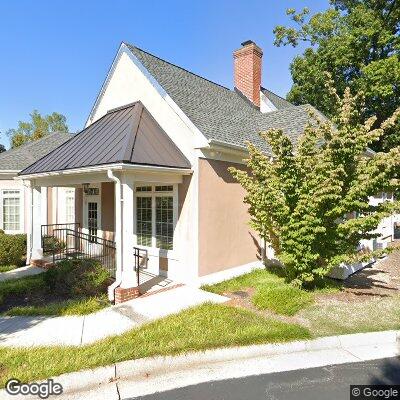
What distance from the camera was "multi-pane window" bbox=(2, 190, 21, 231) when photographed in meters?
Result: 14.8

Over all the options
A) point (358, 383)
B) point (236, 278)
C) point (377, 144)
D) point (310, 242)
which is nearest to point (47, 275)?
point (236, 278)

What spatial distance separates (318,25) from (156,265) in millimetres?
21089

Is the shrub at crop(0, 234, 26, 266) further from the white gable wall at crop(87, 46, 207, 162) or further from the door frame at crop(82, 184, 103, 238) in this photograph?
the white gable wall at crop(87, 46, 207, 162)

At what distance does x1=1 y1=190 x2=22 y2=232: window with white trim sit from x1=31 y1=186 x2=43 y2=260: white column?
14.6ft

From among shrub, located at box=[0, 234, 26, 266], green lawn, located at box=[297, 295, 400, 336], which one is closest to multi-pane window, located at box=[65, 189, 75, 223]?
shrub, located at box=[0, 234, 26, 266]

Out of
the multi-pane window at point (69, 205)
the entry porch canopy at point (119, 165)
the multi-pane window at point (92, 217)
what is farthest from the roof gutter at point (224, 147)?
the multi-pane window at point (69, 205)

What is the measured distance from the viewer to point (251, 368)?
469 cm

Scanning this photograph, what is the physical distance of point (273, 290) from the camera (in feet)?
24.5

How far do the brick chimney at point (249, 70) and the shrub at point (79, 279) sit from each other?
12242mm

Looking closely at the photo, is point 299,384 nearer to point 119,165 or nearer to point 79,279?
point 119,165

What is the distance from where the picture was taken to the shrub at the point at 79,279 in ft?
26.5

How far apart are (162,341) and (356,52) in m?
→ 22.6

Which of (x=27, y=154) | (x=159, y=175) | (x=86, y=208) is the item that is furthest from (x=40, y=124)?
(x=159, y=175)

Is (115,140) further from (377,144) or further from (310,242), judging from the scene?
(377,144)
